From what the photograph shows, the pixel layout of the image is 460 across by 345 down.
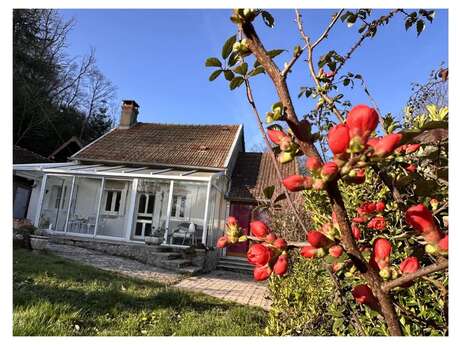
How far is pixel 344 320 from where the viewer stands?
6.99ft

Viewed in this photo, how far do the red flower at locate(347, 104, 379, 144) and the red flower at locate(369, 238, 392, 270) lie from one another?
11.9 inches

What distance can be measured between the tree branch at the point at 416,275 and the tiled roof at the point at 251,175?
15.1m

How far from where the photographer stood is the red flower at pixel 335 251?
2.64 feet

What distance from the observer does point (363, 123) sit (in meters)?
0.71

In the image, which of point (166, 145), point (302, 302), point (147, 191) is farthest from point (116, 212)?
point (302, 302)

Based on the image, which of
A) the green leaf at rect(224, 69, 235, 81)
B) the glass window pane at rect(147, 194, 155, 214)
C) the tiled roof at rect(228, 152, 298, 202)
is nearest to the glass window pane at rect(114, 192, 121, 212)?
the glass window pane at rect(147, 194, 155, 214)

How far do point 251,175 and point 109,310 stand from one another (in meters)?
13.9

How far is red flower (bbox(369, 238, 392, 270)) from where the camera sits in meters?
0.83

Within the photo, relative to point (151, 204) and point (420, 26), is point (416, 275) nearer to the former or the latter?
point (420, 26)

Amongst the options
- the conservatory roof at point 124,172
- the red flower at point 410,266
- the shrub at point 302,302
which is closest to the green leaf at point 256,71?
the red flower at point 410,266
